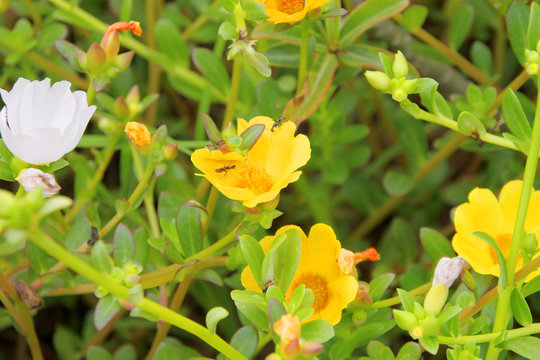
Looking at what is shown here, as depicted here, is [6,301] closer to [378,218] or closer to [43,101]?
[43,101]

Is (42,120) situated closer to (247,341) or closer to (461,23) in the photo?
(247,341)

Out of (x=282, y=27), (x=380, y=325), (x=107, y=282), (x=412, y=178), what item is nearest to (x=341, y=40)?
(x=282, y=27)

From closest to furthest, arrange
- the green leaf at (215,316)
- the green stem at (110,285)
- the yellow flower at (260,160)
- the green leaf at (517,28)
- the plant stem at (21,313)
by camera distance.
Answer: the green stem at (110,285) < the green leaf at (215,316) < the yellow flower at (260,160) < the plant stem at (21,313) < the green leaf at (517,28)

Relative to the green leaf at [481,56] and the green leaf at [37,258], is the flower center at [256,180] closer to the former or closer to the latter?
the green leaf at [37,258]

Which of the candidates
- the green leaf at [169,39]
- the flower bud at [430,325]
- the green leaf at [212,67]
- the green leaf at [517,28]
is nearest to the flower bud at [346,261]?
the flower bud at [430,325]

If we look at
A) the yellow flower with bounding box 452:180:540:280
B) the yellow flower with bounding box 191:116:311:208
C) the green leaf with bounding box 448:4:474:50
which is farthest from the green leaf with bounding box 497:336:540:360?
the green leaf with bounding box 448:4:474:50

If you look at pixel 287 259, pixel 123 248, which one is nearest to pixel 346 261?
pixel 287 259
